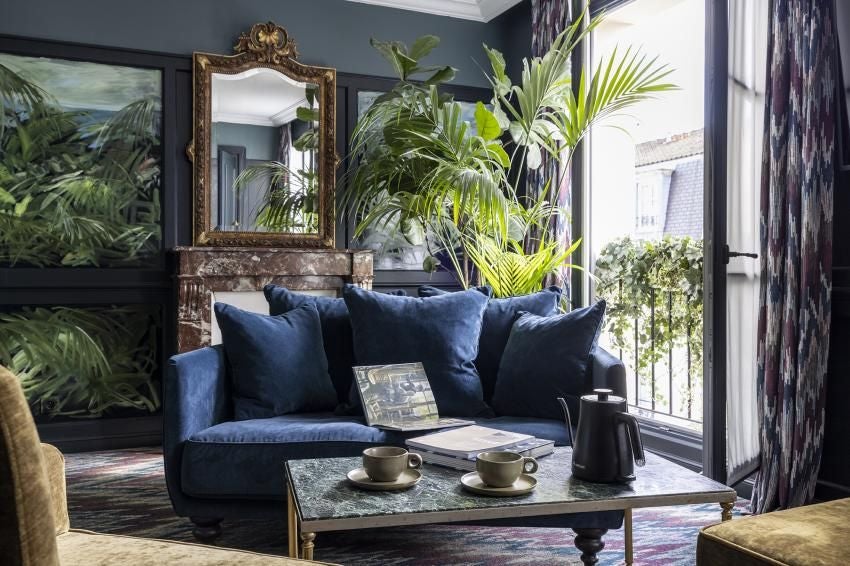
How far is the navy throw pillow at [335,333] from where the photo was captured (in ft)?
9.29

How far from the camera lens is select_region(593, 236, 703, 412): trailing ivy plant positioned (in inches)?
149

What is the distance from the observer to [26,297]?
3795mm

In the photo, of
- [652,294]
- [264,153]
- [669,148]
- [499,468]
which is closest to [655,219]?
[669,148]

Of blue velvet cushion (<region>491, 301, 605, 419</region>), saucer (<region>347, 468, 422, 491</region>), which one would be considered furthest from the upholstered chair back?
blue velvet cushion (<region>491, 301, 605, 419</region>)

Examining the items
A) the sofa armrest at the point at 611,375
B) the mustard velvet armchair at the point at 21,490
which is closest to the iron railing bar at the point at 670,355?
the sofa armrest at the point at 611,375

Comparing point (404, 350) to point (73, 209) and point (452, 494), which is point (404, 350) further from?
point (73, 209)

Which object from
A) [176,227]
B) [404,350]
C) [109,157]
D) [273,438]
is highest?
[109,157]

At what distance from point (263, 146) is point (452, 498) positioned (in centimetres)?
330

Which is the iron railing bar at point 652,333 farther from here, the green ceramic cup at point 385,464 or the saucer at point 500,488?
the green ceramic cup at point 385,464

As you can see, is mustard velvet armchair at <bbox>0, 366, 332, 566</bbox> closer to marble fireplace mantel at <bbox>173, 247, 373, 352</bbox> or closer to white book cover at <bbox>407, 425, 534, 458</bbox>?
white book cover at <bbox>407, 425, 534, 458</bbox>

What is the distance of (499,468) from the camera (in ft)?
4.95

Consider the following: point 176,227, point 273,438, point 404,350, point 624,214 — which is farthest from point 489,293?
point 176,227

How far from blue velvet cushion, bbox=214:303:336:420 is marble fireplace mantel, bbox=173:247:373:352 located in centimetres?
140

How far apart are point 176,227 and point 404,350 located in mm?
2095
